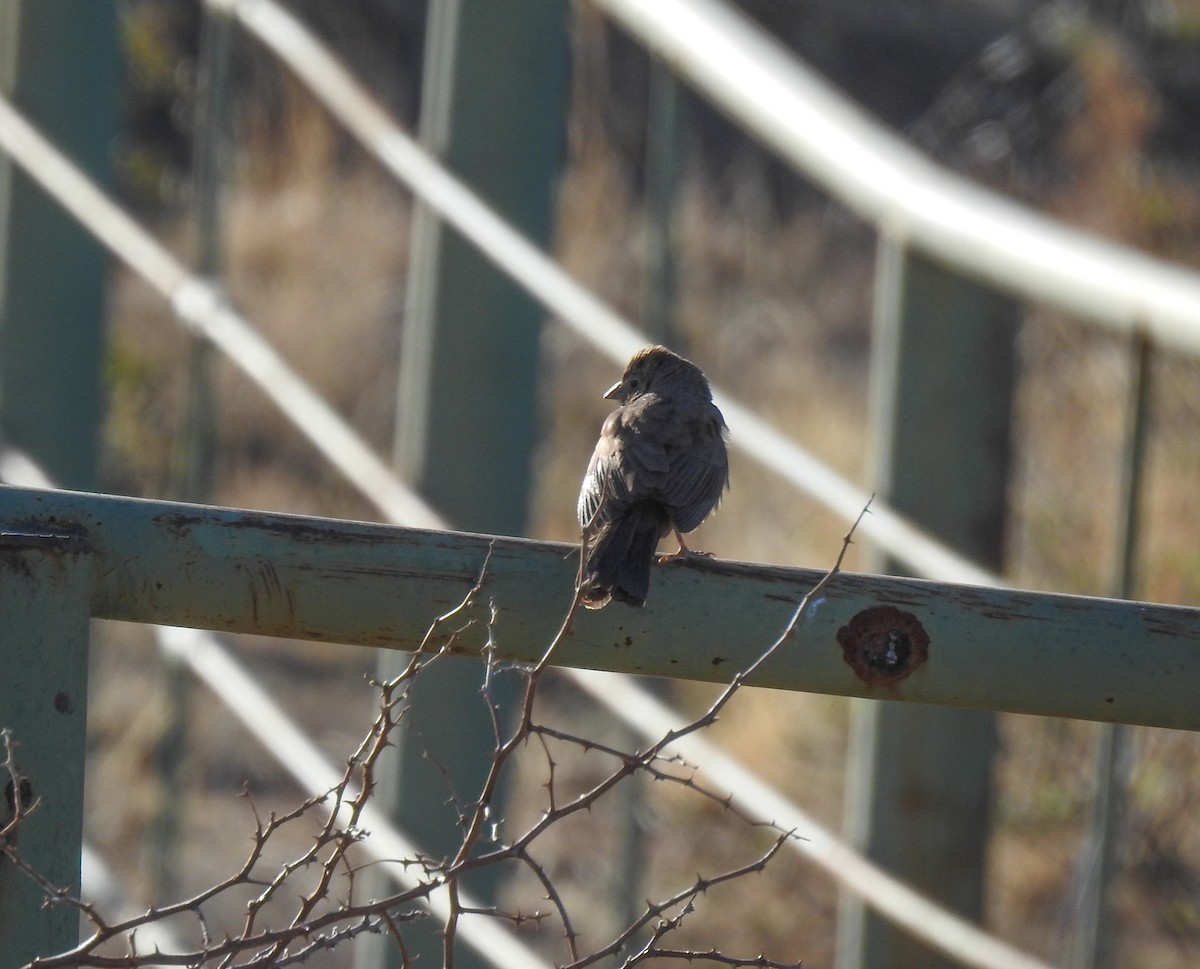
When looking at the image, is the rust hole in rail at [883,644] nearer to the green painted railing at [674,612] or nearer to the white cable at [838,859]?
the green painted railing at [674,612]

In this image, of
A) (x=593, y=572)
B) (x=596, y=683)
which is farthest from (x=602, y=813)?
(x=593, y=572)

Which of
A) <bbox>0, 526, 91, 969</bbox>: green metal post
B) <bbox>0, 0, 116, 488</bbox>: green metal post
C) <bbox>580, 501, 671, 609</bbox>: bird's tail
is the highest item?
<bbox>0, 0, 116, 488</bbox>: green metal post

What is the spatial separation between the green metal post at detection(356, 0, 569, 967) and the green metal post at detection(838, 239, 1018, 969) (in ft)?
2.40

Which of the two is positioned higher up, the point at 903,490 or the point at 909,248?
the point at 909,248

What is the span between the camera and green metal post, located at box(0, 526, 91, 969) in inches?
55.9

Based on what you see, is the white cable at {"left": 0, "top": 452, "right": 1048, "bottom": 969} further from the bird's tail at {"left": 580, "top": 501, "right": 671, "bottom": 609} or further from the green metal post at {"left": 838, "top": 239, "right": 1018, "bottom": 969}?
the bird's tail at {"left": 580, "top": 501, "right": 671, "bottom": 609}

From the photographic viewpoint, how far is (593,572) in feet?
5.41

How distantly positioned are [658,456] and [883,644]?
1.48 meters

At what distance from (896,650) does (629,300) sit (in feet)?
31.5

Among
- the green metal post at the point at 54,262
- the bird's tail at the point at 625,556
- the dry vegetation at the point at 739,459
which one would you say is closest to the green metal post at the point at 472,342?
the bird's tail at the point at 625,556

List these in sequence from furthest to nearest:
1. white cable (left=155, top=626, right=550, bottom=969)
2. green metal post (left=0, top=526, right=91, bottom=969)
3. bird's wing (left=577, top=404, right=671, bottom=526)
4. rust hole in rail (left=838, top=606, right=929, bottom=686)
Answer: bird's wing (left=577, top=404, right=671, bottom=526)
white cable (left=155, top=626, right=550, bottom=969)
rust hole in rail (left=838, top=606, right=929, bottom=686)
green metal post (left=0, top=526, right=91, bottom=969)

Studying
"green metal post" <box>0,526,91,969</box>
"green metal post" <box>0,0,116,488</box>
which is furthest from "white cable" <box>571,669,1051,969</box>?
"green metal post" <box>0,0,116,488</box>

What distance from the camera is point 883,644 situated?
5.10 ft

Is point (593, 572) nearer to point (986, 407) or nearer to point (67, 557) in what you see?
point (67, 557)
